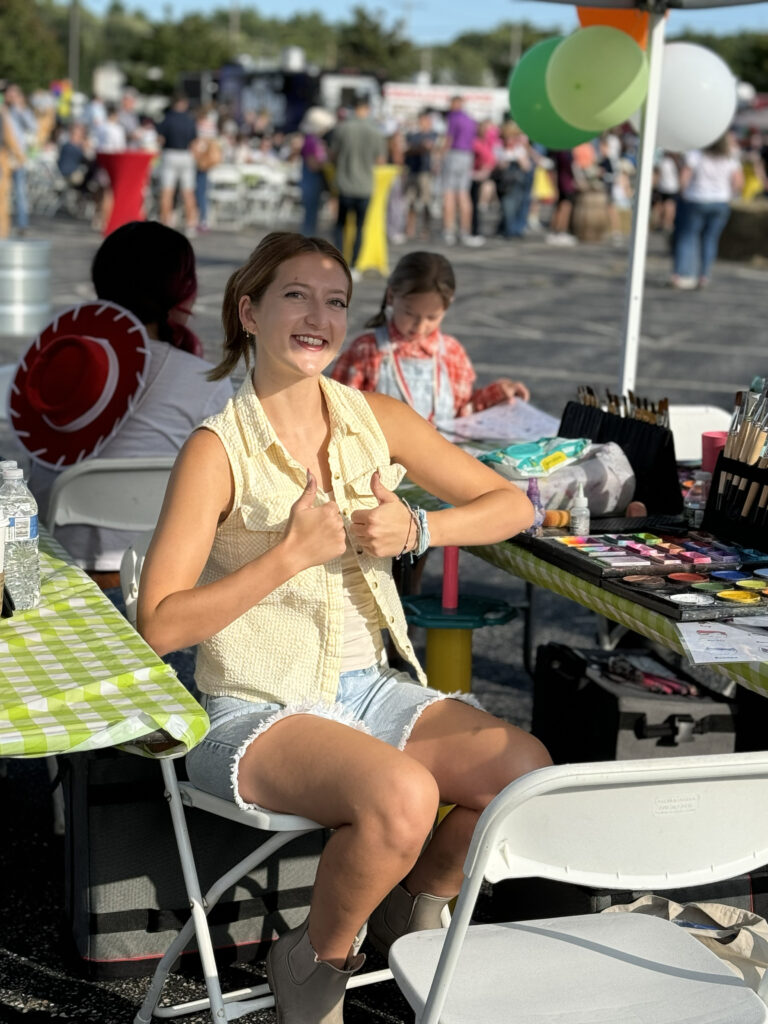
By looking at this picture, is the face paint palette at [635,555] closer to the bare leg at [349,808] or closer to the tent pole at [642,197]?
the bare leg at [349,808]

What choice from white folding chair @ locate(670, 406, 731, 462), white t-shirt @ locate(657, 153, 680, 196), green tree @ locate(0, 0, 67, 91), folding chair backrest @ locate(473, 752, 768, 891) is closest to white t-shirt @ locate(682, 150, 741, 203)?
white t-shirt @ locate(657, 153, 680, 196)

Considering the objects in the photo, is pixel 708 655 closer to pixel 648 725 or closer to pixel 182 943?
pixel 648 725

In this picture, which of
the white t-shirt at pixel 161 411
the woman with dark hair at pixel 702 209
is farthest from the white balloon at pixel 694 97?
the woman with dark hair at pixel 702 209

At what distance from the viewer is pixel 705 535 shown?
286 cm

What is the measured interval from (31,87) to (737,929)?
147 ft

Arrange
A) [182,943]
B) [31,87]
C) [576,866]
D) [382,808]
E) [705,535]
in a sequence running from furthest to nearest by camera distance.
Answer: [31,87] < [705,535] < [182,943] < [382,808] < [576,866]

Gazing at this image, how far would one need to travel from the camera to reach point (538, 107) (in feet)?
14.2

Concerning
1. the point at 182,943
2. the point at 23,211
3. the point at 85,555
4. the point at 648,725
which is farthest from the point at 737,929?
the point at 23,211

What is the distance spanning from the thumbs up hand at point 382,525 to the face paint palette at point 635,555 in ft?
1.27

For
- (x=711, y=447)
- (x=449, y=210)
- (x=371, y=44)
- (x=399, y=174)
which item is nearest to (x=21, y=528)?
(x=711, y=447)

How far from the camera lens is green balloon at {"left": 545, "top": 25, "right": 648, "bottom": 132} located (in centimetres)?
406

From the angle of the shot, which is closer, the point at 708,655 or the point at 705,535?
the point at 708,655

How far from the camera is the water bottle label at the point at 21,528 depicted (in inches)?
94.1

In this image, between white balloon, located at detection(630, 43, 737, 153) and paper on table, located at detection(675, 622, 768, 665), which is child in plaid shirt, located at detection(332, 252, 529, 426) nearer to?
white balloon, located at detection(630, 43, 737, 153)
